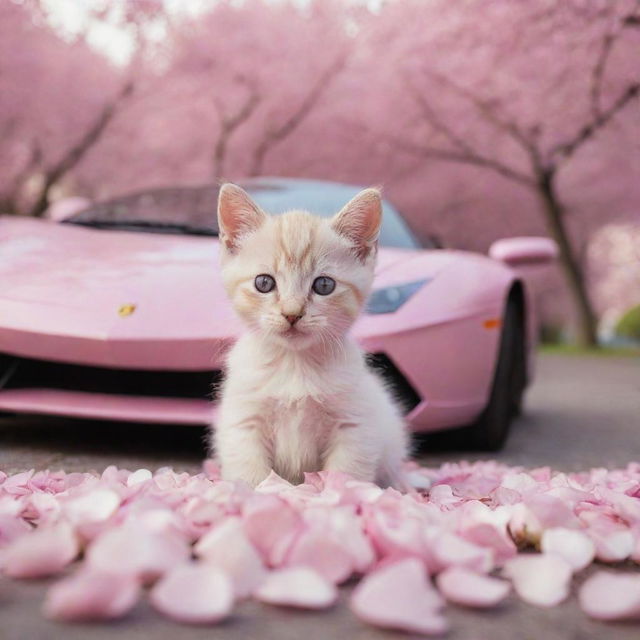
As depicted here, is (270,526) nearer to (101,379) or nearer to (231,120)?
(101,379)

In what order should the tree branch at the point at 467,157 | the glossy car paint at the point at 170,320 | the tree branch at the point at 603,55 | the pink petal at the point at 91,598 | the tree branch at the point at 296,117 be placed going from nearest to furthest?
the pink petal at the point at 91,598 < the glossy car paint at the point at 170,320 < the tree branch at the point at 603,55 < the tree branch at the point at 467,157 < the tree branch at the point at 296,117

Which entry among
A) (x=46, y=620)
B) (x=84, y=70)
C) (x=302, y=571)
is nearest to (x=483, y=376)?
(x=302, y=571)

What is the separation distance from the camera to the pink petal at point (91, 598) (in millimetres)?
1080

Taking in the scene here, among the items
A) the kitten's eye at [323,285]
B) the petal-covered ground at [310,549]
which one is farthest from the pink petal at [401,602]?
the kitten's eye at [323,285]

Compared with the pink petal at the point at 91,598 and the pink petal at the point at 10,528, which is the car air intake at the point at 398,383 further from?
the pink petal at the point at 91,598

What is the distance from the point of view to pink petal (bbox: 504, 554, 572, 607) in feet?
4.28

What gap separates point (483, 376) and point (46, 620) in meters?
2.32

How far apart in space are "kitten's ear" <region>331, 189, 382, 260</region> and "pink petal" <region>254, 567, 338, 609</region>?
40.3 inches

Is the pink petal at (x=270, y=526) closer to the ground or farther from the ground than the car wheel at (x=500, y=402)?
farther from the ground

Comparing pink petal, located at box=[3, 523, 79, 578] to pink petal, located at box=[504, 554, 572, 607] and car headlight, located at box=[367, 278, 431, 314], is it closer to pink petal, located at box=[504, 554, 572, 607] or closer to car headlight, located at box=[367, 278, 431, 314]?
pink petal, located at box=[504, 554, 572, 607]

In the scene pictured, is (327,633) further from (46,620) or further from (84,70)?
(84,70)

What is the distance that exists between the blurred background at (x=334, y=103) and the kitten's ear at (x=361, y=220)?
26.3 feet

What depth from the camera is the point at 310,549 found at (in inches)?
52.2

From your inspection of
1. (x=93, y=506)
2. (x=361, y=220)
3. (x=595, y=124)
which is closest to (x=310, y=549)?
(x=93, y=506)
